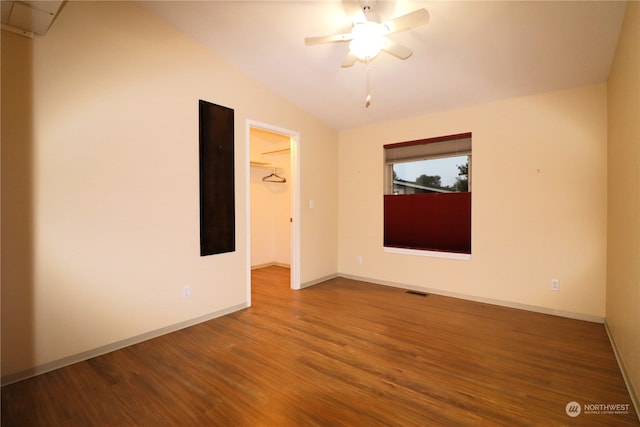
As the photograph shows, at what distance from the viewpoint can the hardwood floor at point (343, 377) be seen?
172 centimetres

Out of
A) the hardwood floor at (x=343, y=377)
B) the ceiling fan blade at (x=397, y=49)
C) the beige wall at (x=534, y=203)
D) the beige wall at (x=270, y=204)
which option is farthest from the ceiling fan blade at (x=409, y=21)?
the beige wall at (x=270, y=204)

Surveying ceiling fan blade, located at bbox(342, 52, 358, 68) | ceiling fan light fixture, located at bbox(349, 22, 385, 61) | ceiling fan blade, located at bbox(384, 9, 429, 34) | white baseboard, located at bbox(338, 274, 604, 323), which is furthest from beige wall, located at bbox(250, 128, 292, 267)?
ceiling fan blade, located at bbox(384, 9, 429, 34)

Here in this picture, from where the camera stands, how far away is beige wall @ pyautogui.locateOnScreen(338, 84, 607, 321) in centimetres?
305

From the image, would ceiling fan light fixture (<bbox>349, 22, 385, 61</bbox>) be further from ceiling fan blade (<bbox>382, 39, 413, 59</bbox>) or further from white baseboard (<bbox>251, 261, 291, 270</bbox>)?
white baseboard (<bbox>251, 261, 291, 270</bbox>)

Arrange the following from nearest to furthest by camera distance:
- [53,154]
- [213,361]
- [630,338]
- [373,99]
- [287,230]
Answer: [630,338]
[53,154]
[213,361]
[373,99]
[287,230]

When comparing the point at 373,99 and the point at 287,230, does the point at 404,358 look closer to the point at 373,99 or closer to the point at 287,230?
the point at 373,99

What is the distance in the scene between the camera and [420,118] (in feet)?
13.7

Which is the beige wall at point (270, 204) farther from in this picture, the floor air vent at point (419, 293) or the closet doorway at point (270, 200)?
the floor air vent at point (419, 293)

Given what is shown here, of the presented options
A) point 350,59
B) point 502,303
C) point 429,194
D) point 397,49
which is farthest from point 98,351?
point 502,303

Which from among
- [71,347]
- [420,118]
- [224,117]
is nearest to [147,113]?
[224,117]

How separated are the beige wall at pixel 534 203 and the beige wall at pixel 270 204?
2.54 m

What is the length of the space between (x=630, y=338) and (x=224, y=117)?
391cm

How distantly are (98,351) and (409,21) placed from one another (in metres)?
3.48

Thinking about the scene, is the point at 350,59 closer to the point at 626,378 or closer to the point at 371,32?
the point at 371,32
